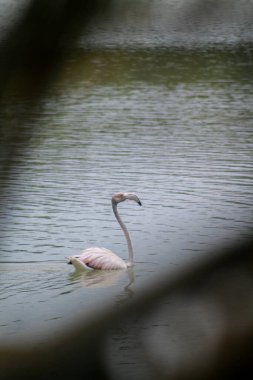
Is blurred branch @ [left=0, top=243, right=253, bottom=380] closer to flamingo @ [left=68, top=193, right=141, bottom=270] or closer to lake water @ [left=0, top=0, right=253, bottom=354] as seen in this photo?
lake water @ [left=0, top=0, right=253, bottom=354]

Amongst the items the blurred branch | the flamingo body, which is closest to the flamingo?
the flamingo body

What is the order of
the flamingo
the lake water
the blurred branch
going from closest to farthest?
1. the blurred branch
2. the lake water
3. the flamingo

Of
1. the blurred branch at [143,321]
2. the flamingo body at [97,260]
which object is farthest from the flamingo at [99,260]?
the blurred branch at [143,321]

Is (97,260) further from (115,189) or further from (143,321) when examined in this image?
(143,321)

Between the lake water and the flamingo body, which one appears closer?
the lake water

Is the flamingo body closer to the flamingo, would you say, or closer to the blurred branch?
the flamingo

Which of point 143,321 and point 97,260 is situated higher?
point 143,321

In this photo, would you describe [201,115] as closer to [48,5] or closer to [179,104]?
[179,104]

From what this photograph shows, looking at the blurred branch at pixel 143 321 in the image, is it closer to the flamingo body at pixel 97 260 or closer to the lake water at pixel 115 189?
the lake water at pixel 115 189

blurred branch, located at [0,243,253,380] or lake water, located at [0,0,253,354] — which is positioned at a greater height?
blurred branch, located at [0,243,253,380]

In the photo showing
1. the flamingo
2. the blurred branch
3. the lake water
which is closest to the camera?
the blurred branch

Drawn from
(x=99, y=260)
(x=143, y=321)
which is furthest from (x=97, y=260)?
(x=143, y=321)

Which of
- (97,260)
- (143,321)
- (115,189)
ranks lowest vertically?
(115,189)

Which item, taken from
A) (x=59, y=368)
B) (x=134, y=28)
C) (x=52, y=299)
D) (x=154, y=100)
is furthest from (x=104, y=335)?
(x=154, y=100)
